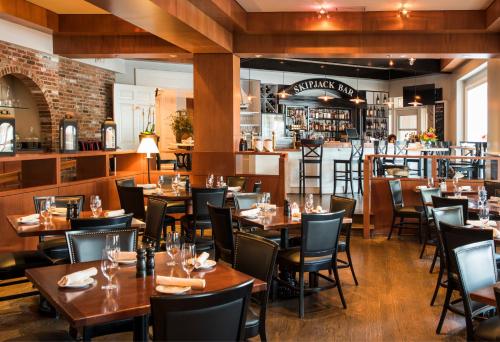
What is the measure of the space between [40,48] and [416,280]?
7229 millimetres

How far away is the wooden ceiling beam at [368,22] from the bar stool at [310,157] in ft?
12.0

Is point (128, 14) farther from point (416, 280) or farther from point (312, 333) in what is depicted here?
point (416, 280)

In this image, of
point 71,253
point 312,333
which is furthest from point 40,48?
point 312,333

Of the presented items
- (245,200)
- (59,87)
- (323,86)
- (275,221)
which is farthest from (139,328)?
(323,86)

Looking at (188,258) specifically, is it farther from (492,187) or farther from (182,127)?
(182,127)

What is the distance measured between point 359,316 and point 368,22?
5.04 metres

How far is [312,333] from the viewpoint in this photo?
413 centimetres

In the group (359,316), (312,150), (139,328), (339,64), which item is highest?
(339,64)

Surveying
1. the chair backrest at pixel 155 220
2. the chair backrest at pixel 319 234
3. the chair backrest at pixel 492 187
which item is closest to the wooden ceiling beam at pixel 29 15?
the chair backrest at pixel 155 220

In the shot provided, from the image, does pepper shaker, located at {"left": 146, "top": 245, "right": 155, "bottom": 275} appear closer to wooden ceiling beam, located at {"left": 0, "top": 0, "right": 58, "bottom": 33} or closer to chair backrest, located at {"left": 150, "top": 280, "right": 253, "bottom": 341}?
chair backrest, located at {"left": 150, "top": 280, "right": 253, "bottom": 341}

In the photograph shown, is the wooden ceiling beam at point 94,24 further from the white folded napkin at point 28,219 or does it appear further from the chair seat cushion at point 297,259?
the chair seat cushion at point 297,259

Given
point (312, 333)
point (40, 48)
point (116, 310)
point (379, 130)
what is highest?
point (40, 48)

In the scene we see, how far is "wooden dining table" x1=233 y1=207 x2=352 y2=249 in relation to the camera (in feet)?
15.2

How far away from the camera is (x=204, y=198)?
6184 mm
